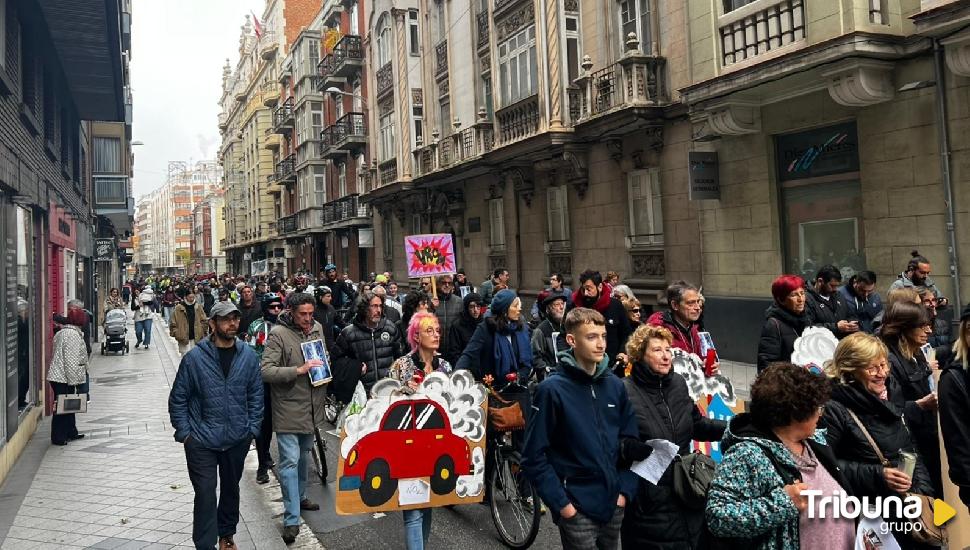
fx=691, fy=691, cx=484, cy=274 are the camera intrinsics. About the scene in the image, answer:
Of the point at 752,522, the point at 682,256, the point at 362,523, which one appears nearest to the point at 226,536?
the point at 362,523

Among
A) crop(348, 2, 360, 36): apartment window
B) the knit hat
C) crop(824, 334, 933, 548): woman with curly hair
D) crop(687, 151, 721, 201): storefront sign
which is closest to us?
crop(824, 334, 933, 548): woman with curly hair

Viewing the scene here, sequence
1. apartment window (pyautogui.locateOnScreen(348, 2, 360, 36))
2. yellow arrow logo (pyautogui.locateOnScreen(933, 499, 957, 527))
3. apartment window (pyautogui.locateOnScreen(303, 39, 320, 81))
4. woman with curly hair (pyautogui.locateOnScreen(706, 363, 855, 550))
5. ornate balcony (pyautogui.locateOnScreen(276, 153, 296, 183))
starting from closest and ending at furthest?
woman with curly hair (pyautogui.locateOnScreen(706, 363, 855, 550)) → yellow arrow logo (pyautogui.locateOnScreen(933, 499, 957, 527)) → apartment window (pyautogui.locateOnScreen(348, 2, 360, 36)) → apartment window (pyautogui.locateOnScreen(303, 39, 320, 81)) → ornate balcony (pyautogui.locateOnScreen(276, 153, 296, 183))

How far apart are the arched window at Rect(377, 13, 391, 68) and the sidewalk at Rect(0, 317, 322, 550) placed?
834 inches

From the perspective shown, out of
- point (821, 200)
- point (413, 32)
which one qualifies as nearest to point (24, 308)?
point (821, 200)

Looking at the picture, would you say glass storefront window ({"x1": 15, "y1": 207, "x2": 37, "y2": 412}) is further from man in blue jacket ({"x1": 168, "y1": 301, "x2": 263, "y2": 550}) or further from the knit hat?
the knit hat

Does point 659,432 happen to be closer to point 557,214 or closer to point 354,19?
point 557,214

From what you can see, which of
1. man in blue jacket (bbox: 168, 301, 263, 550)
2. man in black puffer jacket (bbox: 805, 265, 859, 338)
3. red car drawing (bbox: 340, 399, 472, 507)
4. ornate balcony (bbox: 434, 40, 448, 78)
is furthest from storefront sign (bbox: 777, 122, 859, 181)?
ornate balcony (bbox: 434, 40, 448, 78)

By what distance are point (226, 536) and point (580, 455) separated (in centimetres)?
315

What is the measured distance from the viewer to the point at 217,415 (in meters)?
4.94

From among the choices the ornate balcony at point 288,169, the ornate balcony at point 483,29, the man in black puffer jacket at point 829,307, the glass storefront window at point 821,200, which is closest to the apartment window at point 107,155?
the ornate balcony at point 288,169

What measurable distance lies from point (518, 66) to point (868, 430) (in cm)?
1782

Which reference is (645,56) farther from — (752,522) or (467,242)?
(752,522)

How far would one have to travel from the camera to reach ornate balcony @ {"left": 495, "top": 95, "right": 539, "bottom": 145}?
18312 millimetres

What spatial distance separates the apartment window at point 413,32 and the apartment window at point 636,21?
12.5 m
